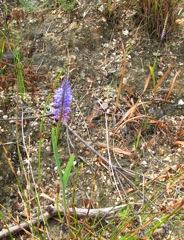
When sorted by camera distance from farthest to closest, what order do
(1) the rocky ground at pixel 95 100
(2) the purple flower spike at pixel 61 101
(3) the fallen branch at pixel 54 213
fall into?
1. (1) the rocky ground at pixel 95 100
2. (3) the fallen branch at pixel 54 213
3. (2) the purple flower spike at pixel 61 101

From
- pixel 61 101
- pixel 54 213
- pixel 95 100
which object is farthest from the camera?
pixel 95 100

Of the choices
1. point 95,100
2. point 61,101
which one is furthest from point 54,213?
point 95,100

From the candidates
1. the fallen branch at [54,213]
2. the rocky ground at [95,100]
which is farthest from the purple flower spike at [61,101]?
the fallen branch at [54,213]

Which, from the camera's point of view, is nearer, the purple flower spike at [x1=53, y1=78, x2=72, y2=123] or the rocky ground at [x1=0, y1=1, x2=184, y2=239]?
the purple flower spike at [x1=53, y1=78, x2=72, y2=123]

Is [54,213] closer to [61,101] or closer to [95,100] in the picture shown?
[61,101]

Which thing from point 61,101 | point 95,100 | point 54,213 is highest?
point 61,101

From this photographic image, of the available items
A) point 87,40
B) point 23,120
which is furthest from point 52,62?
point 23,120

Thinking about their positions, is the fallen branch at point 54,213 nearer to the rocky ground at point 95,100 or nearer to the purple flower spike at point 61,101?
the rocky ground at point 95,100

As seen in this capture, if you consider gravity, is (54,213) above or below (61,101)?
below

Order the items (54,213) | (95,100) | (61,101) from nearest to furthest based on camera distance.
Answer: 1. (61,101)
2. (54,213)
3. (95,100)

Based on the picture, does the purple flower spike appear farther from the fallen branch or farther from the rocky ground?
the fallen branch

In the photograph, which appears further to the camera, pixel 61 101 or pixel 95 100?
pixel 95 100

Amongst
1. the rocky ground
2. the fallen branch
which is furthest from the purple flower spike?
the fallen branch

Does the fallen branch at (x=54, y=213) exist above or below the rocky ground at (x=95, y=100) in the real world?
below
